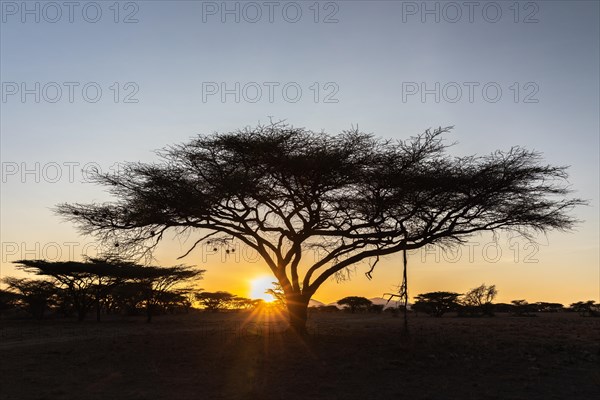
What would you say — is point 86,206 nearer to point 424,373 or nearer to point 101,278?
point 424,373

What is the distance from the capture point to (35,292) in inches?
1900

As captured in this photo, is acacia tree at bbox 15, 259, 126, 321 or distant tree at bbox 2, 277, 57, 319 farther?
distant tree at bbox 2, 277, 57, 319

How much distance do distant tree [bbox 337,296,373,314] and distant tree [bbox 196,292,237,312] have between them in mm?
15006

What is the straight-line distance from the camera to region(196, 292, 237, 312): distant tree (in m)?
72.8

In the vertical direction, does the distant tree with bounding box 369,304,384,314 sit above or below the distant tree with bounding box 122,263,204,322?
below

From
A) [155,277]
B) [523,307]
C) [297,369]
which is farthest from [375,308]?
[297,369]

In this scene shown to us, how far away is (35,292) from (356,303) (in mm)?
39586

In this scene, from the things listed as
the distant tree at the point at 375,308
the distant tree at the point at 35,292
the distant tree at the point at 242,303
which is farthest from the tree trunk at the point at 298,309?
the distant tree at the point at 242,303

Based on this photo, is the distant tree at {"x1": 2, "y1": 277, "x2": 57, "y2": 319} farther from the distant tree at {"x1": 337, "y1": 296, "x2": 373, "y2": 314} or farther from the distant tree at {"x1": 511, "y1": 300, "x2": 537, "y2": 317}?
the distant tree at {"x1": 511, "y1": 300, "x2": 537, "y2": 317}

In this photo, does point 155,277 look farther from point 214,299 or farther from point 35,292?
point 214,299

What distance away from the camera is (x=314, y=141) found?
19391mm

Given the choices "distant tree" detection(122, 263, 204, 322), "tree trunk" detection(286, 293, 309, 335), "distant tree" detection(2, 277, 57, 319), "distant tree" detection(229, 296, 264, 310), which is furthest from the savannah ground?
"distant tree" detection(229, 296, 264, 310)

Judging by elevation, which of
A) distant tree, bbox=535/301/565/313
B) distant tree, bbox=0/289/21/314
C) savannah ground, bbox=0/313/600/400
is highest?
savannah ground, bbox=0/313/600/400

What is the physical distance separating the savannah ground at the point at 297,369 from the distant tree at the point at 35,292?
3058 centimetres
